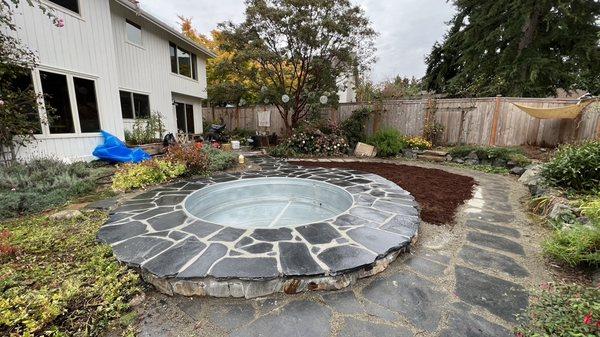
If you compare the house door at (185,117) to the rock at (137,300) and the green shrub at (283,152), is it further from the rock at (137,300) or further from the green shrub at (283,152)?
the rock at (137,300)

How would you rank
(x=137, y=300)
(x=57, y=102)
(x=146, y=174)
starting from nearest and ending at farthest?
(x=137, y=300), (x=146, y=174), (x=57, y=102)

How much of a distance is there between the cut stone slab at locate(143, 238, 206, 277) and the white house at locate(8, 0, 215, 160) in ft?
17.8

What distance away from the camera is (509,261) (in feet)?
8.07

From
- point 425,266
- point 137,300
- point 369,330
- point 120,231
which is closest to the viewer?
point 369,330

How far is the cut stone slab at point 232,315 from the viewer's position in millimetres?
1700

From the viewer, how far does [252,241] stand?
2502 millimetres

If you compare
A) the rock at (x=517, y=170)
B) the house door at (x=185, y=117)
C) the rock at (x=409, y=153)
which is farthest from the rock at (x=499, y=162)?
the house door at (x=185, y=117)

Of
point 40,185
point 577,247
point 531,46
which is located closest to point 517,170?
point 577,247

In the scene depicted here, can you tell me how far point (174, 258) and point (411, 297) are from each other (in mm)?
1957

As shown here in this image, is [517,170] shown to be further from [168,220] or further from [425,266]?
[168,220]

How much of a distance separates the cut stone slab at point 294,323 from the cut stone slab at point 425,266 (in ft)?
3.30

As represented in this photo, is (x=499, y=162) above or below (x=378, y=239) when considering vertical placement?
above

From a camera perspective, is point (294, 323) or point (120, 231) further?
point (120, 231)

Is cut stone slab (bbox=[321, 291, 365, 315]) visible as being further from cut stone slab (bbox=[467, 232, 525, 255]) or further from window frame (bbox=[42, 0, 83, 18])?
window frame (bbox=[42, 0, 83, 18])
